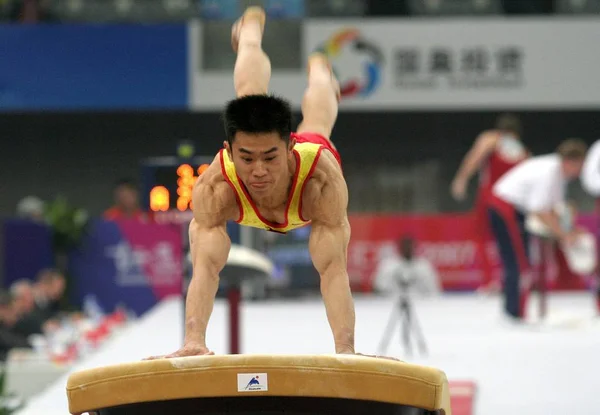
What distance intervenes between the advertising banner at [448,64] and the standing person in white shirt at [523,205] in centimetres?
559

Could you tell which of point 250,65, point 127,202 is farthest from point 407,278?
point 127,202

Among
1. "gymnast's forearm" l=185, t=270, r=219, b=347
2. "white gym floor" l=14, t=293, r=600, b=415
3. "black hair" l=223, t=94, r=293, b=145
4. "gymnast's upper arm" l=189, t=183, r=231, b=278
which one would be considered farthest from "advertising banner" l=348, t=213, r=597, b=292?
"black hair" l=223, t=94, r=293, b=145

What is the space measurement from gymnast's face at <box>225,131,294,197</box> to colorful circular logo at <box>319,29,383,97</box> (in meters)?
11.0

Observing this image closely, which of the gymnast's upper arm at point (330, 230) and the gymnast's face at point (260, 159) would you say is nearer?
the gymnast's face at point (260, 159)

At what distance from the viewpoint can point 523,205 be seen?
8406mm

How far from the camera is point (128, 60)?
14031 millimetres

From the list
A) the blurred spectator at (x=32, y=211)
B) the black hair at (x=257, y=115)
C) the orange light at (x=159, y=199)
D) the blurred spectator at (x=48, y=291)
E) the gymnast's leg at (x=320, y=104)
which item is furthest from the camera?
the blurred spectator at (x=32, y=211)

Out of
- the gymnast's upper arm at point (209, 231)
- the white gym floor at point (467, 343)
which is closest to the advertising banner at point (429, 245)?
the white gym floor at point (467, 343)

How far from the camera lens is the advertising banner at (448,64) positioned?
14.2 m

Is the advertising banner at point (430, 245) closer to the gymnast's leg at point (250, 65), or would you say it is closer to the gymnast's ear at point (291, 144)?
the gymnast's leg at point (250, 65)

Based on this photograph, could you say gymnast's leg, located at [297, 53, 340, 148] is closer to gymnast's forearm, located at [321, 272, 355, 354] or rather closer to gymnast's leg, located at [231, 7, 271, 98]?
gymnast's leg, located at [231, 7, 271, 98]

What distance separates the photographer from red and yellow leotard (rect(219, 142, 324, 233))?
340 cm

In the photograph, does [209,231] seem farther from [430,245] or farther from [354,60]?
[354,60]

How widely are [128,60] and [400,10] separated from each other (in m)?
3.72
